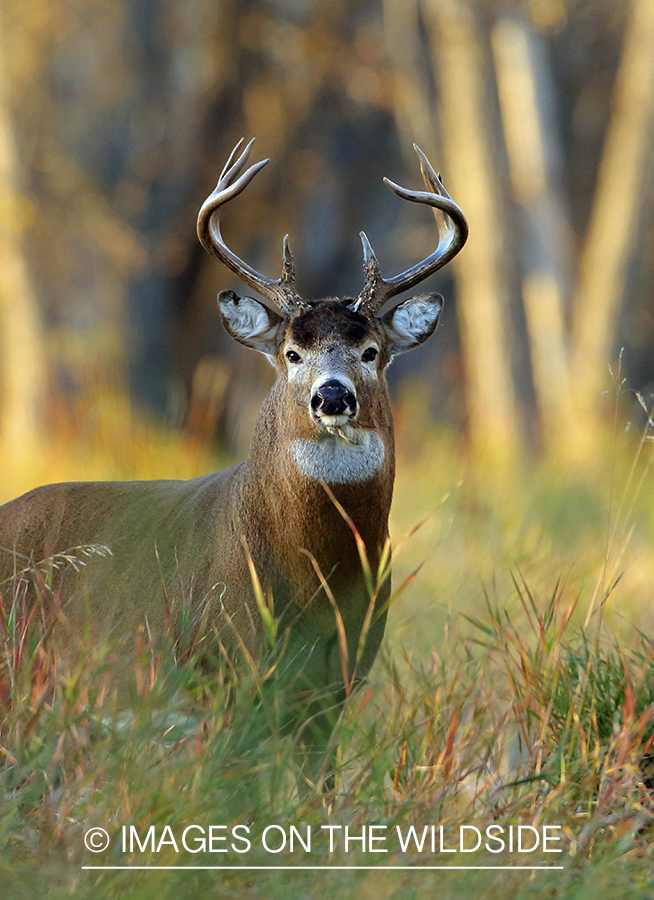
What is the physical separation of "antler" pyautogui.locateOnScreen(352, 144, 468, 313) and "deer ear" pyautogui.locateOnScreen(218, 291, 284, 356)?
0.35 m

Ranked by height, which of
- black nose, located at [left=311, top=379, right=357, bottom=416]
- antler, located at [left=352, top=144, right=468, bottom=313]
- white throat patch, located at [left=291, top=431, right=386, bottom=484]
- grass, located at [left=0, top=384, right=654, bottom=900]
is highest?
antler, located at [left=352, top=144, right=468, bottom=313]

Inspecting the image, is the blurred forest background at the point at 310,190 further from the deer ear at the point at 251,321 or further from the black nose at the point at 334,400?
the black nose at the point at 334,400

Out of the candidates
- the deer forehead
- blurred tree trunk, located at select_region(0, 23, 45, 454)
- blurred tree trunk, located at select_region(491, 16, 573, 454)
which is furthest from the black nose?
blurred tree trunk, located at select_region(491, 16, 573, 454)

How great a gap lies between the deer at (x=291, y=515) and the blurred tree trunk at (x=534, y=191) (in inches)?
344

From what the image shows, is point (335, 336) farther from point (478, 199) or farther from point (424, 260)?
point (478, 199)

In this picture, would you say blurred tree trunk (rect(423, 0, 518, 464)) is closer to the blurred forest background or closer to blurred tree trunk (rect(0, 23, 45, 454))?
the blurred forest background

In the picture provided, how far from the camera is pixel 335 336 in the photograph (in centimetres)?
448

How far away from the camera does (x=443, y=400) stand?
2084 cm

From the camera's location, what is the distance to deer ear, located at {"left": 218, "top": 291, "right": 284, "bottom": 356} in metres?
4.77

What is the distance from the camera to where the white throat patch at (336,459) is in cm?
433

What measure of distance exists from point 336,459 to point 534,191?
9.89 m

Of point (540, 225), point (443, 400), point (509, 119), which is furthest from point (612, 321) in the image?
point (443, 400)

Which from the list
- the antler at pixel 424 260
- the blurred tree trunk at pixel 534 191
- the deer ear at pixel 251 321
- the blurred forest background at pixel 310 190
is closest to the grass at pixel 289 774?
the deer ear at pixel 251 321

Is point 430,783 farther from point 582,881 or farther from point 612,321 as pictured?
point 612,321
